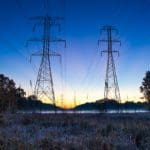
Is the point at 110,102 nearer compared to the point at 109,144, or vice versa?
the point at 109,144

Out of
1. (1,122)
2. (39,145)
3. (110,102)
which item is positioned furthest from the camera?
(110,102)

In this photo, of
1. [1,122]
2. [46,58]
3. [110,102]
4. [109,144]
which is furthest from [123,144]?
[110,102]

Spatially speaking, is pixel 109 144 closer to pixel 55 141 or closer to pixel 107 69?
pixel 55 141

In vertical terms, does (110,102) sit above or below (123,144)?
above

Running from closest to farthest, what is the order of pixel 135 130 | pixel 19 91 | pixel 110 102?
pixel 135 130 → pixel 110 102 → pixel 19 91

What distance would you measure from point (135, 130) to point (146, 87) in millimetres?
96524

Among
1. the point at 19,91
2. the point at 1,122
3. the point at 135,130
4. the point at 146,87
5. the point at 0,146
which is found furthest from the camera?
the point at 19,91

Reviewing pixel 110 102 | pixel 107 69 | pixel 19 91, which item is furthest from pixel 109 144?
pixel 19 91

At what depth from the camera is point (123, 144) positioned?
668 inches

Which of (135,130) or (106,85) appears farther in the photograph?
(106,85)

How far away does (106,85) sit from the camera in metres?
55.2

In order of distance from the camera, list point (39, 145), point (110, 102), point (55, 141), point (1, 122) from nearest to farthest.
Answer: point (39, 145), point (55, 141), point (1, 122), point (110, 102)

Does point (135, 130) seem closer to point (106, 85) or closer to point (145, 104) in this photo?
point (106, 85)

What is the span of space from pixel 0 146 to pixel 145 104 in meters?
107
